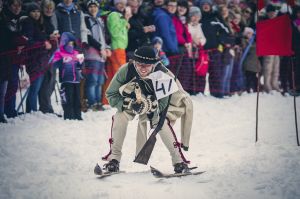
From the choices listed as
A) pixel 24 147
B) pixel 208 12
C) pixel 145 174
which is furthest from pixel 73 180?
pixel 208 12

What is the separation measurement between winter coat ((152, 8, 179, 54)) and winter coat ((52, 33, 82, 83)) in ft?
8.97

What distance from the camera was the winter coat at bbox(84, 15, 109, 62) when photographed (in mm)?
9836

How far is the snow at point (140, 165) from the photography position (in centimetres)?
530

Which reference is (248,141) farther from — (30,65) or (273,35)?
(30,65)

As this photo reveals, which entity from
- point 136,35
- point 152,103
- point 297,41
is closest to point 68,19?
point 136,35

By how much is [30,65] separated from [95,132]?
1.91 metres

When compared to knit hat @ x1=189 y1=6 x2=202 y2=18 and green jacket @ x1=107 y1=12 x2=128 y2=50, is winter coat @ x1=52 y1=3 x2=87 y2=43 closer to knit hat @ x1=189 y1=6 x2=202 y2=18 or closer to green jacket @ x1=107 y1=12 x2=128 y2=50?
green jacket @ x1=107 y1=12 x2=128 y2=50

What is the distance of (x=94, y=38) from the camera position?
9859mm

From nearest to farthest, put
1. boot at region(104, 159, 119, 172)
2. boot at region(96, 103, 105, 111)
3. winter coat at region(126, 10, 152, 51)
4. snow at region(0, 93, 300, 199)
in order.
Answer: snow at region(0, 93, 300, 199) → boot at region(104, 159, 119, 172) → boot at region(96, 103, 105, 111) → winter coat at region(126, 10, 152, 51)

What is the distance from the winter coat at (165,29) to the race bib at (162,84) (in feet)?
17.6

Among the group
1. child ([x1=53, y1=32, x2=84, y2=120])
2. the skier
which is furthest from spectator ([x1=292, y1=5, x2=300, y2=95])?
the skier

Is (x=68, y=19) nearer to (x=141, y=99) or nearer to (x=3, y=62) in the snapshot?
(x=3, y=62)

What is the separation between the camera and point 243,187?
17.7ft

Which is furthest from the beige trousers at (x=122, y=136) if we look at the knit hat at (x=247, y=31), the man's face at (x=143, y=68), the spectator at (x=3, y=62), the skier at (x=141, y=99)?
the knit hat at (x=247, y=31)
